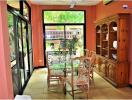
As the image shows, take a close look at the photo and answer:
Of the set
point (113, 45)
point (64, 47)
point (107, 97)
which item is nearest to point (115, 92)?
point (107, 97)

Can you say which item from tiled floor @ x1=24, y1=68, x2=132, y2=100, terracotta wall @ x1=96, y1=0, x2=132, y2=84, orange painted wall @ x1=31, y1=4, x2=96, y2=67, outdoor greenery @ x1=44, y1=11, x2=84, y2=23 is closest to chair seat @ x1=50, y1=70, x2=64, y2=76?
tiled floor @ x1=24, y1=68, x2=132, y2=100

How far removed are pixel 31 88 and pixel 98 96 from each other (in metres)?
1.87

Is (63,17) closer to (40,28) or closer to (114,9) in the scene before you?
(40,28)

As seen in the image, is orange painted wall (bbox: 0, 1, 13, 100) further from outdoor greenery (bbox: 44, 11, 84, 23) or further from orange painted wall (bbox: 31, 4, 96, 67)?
outdoor greenery (bbox: 44, 11, 84, 23)

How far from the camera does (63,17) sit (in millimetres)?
7820

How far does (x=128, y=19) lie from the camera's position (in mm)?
4668

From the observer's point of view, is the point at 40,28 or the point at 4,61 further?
the point at 40,28

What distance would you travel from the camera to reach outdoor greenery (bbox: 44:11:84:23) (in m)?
7.76

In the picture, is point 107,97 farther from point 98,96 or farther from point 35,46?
point 35,46

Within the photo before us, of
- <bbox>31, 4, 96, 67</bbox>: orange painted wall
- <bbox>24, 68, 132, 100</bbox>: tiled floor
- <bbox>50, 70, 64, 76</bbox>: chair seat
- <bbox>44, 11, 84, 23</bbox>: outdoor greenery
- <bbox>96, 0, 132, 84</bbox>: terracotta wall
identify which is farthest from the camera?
<bbox>44, 11, 84, 23</bbox>: outdoor greenery

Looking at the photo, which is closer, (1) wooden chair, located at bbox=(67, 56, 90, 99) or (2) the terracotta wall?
(1) wooden chair, located at bbox=(67, 56, 90, 99)

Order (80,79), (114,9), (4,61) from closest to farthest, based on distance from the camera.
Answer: (4,61) → (80,79) → (114,9)

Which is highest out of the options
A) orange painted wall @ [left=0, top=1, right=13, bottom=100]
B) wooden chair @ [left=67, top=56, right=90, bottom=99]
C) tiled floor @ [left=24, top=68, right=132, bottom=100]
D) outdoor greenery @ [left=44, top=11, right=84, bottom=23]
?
outdoor greenery @ [left=44, top=11, right=84, bottom=23]

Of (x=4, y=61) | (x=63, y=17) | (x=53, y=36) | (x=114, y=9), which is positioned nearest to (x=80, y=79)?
(x=4, y=61)
